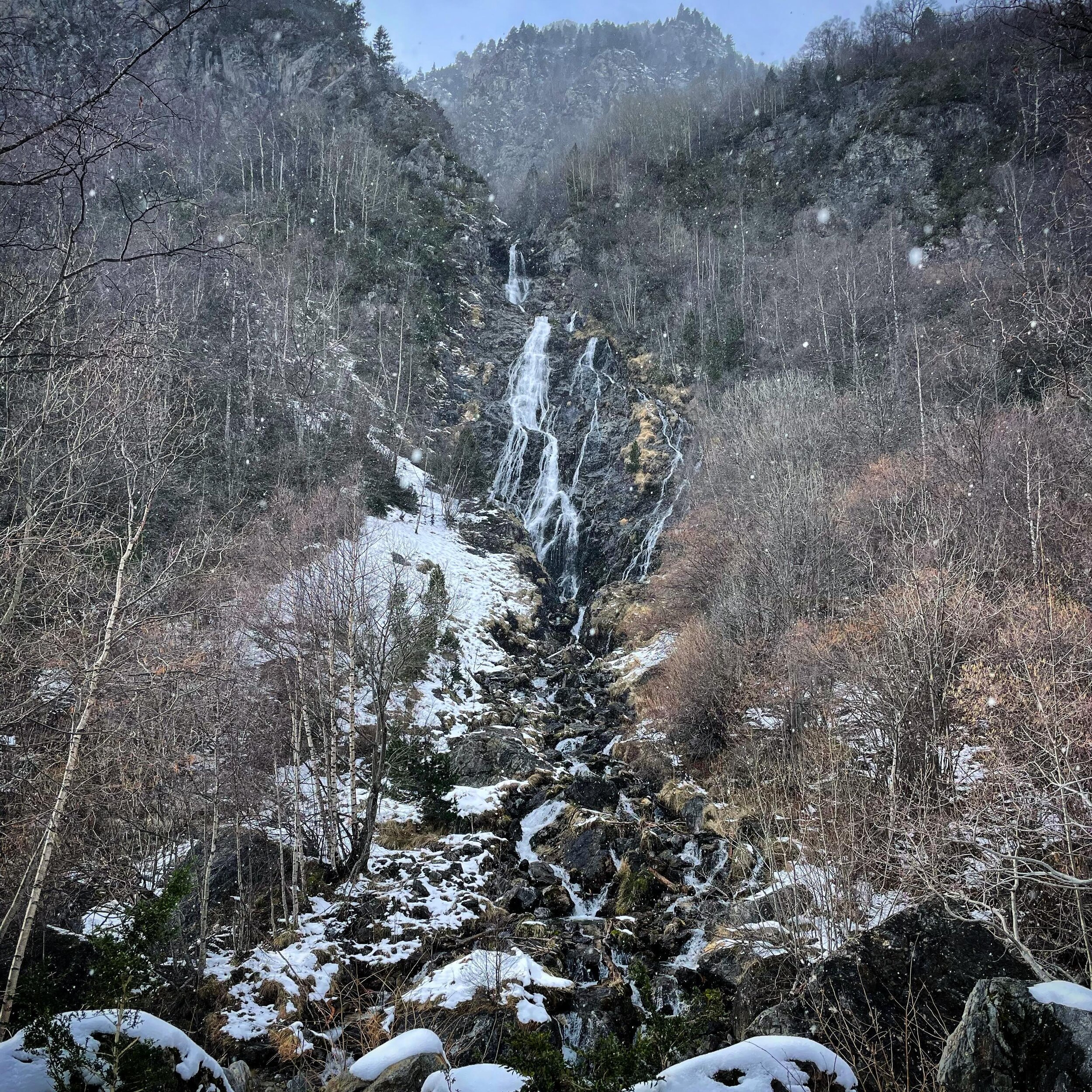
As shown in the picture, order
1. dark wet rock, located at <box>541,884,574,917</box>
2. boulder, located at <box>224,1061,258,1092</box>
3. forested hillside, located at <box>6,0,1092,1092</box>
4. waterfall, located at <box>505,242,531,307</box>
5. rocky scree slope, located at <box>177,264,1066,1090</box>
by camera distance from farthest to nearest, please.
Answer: waterfall, located at <box>505,242,531,307</box> < dark wet rock, located at <box>541,884,574,917</box> < rocky scree slope, located at <box>177,264,1066,1090</box> < boulder, located at <box>224,1061,258,1092</box> < forested hillside, located at <box>6,0,1092,1092</box>

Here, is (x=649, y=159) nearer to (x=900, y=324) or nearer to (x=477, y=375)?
(x=477, y=375)

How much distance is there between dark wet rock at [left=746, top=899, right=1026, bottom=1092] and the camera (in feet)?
19.4

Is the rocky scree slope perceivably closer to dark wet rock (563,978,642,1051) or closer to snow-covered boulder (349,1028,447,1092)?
dark wet rock (563,978,642,1051)

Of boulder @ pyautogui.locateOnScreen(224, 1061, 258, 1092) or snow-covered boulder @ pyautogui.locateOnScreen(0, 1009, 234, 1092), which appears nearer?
snow-covered boulder @ pyautogui.locateOnScreen(0, 1009, 234, 1092)

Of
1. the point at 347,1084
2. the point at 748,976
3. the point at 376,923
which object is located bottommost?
the point at 376,923

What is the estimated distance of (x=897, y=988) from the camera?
6.19 metres

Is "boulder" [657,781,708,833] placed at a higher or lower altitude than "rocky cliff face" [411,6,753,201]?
lower

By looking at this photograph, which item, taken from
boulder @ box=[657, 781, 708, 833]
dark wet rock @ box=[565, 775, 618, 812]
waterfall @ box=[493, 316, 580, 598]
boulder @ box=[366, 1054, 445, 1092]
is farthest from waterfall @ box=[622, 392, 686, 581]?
boulder @ box=[366, 1054, 445, 1092]

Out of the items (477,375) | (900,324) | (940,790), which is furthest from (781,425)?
(477,375)

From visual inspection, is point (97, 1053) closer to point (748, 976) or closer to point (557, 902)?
point (748, 976)

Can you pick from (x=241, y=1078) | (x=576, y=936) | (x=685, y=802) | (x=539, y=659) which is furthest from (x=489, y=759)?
(x=241, y=1078)

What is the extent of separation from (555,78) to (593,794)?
114757 mm

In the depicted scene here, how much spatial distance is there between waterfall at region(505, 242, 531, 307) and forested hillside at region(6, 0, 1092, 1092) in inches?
512

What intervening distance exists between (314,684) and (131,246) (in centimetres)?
2571
